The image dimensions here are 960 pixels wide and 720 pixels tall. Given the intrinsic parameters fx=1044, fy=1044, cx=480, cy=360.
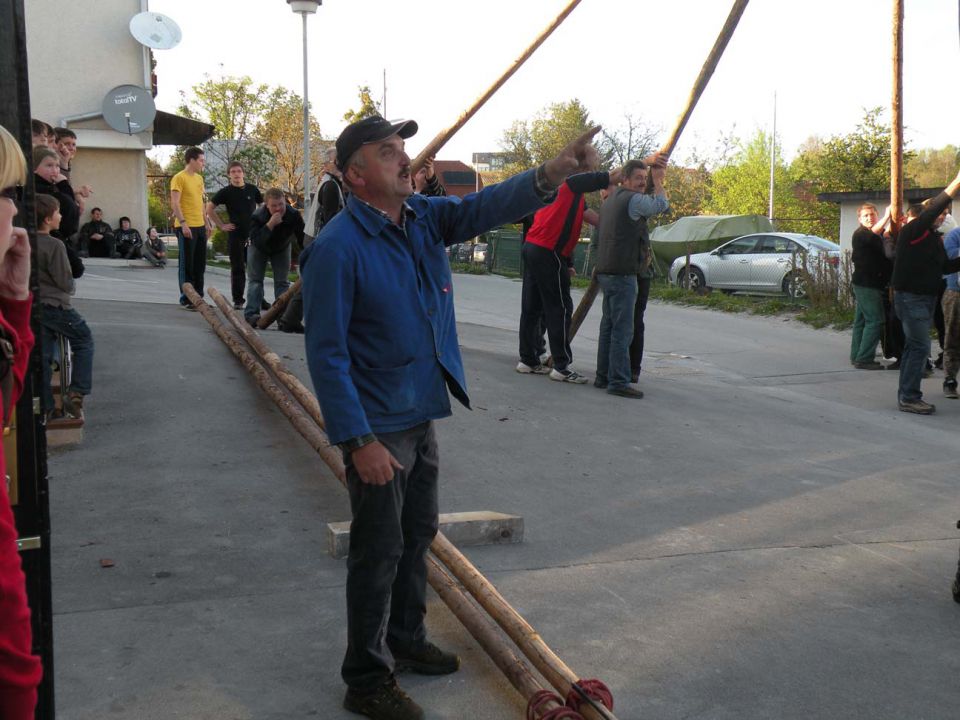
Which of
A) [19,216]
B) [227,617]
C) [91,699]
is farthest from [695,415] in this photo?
[19,216]

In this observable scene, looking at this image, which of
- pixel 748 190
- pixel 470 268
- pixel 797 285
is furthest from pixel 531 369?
pixel 748 190

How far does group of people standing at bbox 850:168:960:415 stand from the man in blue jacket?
6245 mm

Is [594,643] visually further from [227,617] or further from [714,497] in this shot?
[714,497]

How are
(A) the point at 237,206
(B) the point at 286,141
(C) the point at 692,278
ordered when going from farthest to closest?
1. (B) the point at 286,141
2. (C) the point at 692,278
3. (A) the point at 237,206

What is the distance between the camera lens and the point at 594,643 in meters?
4.01

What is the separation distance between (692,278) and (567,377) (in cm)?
1420

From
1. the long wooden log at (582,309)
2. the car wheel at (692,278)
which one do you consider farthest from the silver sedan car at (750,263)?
the long wooden log at (582,309)

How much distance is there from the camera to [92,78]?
22547 millimetres

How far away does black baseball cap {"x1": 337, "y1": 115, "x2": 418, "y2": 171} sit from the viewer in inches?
133

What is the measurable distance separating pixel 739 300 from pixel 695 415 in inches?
443

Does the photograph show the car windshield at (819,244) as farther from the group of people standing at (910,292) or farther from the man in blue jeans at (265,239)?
the man in blue jeans at (265,239)

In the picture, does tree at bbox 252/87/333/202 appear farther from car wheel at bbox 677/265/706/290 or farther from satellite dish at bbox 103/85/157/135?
car wheel at bbox 677/265/706/290

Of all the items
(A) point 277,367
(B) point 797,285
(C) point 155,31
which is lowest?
(A) point 277,367

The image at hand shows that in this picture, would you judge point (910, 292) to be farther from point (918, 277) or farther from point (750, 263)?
point (750, 263)
